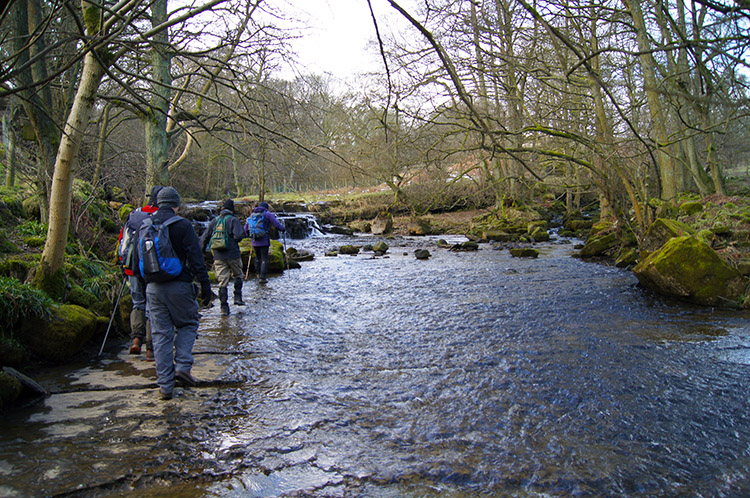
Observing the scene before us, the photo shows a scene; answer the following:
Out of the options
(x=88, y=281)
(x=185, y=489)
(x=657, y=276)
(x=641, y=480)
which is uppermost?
(x=88, y=281)

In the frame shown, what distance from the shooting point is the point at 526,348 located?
654cm

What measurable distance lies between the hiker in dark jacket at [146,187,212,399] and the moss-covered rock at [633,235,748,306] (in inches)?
332

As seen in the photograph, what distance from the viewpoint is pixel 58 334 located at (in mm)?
5746

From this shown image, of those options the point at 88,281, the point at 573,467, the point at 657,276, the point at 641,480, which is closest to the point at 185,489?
the point at 573,467

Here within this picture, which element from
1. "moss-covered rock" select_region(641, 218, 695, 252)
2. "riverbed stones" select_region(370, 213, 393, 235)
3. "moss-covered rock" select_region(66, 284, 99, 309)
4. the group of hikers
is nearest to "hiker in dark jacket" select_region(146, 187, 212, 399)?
the group of hikers

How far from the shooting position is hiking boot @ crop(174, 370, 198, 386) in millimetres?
5066

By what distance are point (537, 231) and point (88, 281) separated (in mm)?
18407

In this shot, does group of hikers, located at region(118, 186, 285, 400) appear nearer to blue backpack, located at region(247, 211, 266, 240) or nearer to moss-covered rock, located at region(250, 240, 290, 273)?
blue backpack, located at region(247, 211, 266, 240)

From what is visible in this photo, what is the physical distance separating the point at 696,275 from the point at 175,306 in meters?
8.87

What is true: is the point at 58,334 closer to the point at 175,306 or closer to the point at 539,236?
the point at 175,306

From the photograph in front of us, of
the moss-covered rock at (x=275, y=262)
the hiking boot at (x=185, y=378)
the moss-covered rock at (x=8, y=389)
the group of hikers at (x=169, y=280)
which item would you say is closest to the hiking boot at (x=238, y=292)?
the group of hikers at (x=169, y=280)

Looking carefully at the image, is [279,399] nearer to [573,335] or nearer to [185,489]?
[185,489]

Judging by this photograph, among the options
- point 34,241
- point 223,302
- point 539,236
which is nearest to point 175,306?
point 223,302

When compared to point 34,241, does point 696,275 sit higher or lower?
lower
